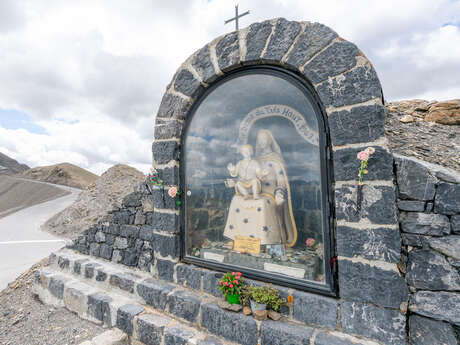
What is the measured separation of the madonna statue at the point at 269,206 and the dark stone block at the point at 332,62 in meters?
0.70

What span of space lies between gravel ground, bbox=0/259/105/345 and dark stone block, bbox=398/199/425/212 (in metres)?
3.65

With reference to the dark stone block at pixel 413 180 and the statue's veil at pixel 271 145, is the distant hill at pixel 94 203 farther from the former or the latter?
the dark stone block at pixel 413 180

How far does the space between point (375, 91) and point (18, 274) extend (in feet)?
23.2

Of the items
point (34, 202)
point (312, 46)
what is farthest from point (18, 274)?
point (34, 202)

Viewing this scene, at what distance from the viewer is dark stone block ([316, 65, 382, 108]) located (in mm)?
1933

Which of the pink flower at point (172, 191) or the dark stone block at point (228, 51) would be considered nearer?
the dark stone block at point (228, 51)

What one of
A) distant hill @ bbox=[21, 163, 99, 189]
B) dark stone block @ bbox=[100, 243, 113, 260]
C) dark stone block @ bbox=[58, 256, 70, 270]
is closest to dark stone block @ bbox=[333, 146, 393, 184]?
dark stone block @ bbox=[100, 243, 113, 260]

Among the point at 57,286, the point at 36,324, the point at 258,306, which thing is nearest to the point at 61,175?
the point at 57,286

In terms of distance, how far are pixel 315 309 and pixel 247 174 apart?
144 cm

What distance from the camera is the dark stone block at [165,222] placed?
298 cm

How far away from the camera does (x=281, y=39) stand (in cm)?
236

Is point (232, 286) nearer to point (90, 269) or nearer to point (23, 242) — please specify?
point (90, 269)

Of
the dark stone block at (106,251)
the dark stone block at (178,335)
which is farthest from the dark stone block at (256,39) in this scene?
the dark stone block at (106,251)

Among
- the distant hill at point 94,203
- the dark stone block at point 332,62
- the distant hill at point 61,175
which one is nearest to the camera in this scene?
the dark stone block at point 332,62
